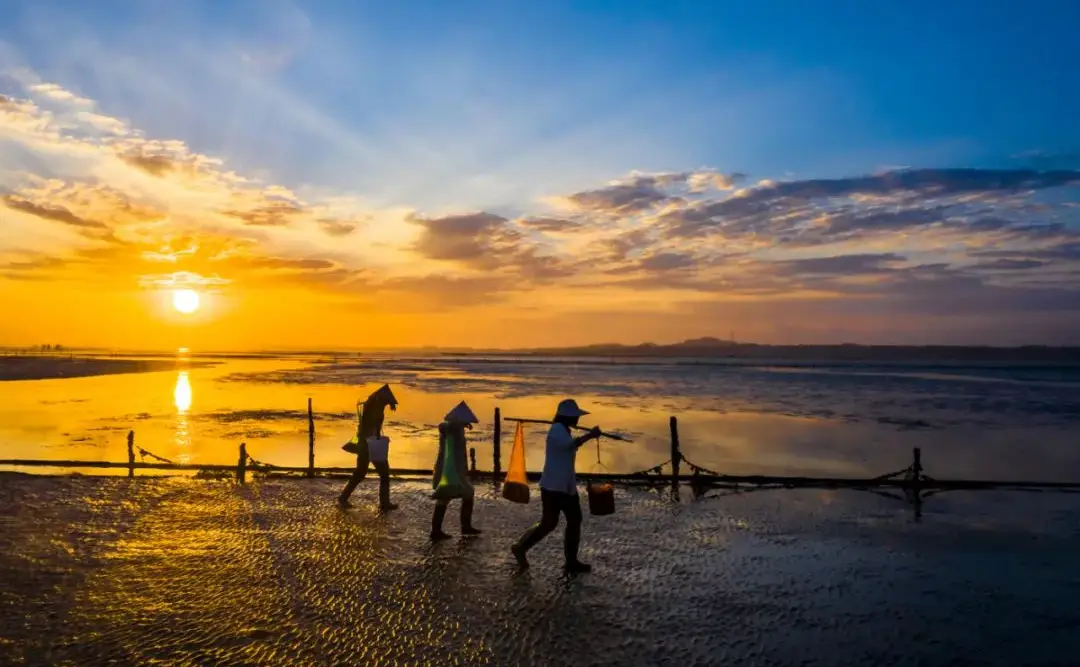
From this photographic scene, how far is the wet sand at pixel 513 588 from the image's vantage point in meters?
6.88

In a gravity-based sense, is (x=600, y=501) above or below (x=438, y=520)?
above

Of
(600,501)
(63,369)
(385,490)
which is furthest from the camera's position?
(63,369)

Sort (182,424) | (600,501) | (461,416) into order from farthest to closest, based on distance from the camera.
Answer: 1. (182,424)
2. (461,416)
3. (600,501)

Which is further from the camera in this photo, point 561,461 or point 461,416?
point 461,416

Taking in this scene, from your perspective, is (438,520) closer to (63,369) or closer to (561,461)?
(561,461)

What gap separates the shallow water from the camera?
23.6m

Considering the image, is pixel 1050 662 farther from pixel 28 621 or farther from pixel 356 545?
pixel 28 621

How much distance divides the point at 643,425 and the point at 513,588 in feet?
86.3

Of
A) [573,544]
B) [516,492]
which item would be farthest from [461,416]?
[573,544]

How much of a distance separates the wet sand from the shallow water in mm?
9234

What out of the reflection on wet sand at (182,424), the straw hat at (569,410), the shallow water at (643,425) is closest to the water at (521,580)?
the straw hat at (569,410)

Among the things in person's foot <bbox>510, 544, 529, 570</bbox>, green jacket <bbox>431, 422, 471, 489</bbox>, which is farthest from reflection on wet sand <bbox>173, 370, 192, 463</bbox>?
person's foot <bbox>510, 544, 529, 570</bbox>

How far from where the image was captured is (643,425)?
34.2m

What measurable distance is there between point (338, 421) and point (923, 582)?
30696 mm
